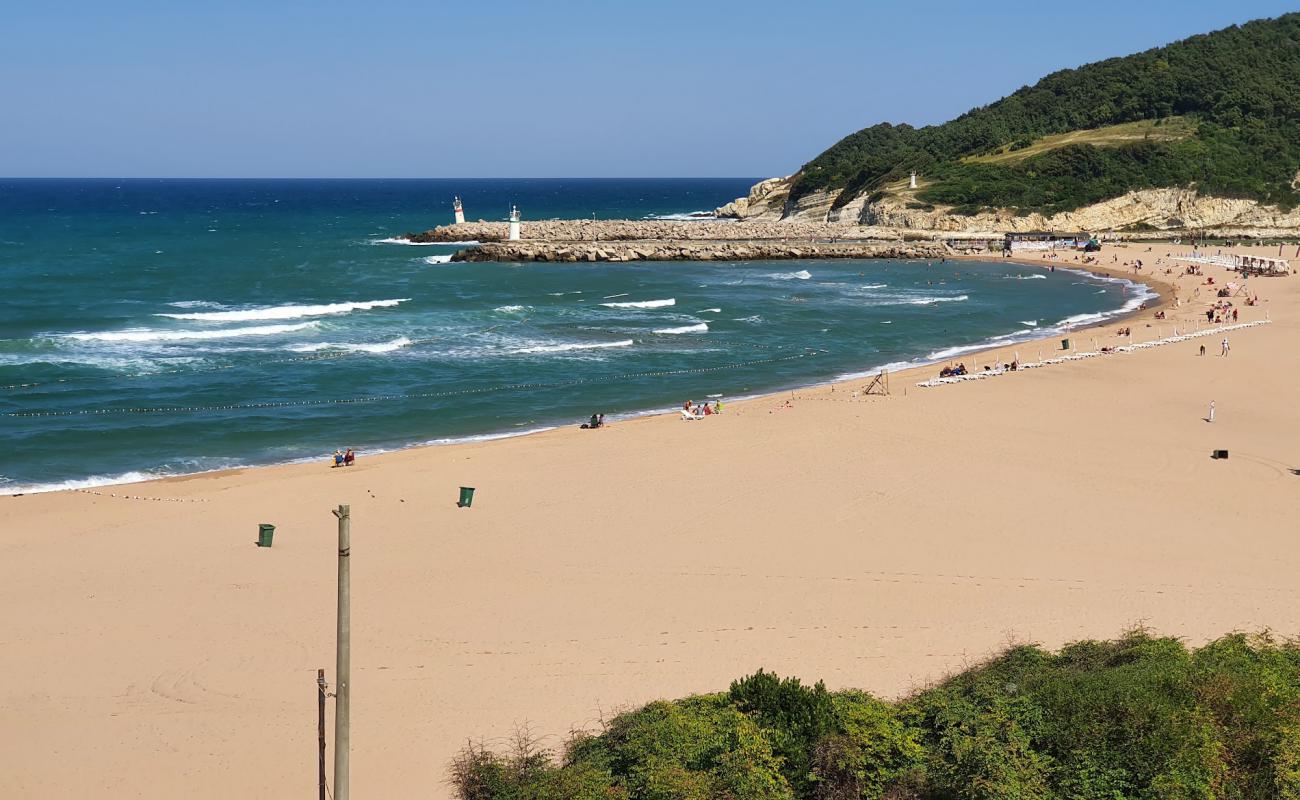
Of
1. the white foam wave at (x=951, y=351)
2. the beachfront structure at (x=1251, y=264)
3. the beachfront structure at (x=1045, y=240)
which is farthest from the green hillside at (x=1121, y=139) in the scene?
the white foam wave at (x=951, y=351)

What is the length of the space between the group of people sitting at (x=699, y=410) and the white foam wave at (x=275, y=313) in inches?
926

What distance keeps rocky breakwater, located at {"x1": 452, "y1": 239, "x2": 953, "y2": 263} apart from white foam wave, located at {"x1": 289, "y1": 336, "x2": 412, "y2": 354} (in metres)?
32.0

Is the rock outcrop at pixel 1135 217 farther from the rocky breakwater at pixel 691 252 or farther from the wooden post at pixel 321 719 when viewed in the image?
the wooden post at pixel 321 719

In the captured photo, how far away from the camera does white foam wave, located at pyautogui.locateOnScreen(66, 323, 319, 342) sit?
41.2m

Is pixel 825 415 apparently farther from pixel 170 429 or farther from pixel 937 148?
pixel 937 148

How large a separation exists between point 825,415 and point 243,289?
3873 centimetres

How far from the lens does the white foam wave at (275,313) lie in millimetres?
47000

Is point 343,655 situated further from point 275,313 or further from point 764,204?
point 764,204

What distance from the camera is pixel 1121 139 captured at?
92750mm

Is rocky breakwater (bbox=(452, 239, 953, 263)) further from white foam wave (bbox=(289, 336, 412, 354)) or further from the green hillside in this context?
white foam wave (bbox=(289, 336, 412, 354))

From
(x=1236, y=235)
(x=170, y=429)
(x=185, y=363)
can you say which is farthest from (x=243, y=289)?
(x=1236, y=235)

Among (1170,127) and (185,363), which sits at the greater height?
(1170,127)

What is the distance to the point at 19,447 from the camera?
1042 inches

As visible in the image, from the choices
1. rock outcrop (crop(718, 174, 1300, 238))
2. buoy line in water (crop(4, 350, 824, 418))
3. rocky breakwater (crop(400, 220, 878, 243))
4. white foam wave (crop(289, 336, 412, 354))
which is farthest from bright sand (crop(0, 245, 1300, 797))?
rocky breakwater (crop(400, 220, 878, 243))
